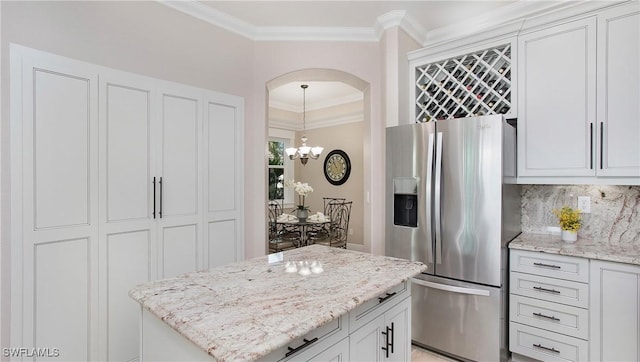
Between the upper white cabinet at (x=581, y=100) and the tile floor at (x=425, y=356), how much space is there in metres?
1.56

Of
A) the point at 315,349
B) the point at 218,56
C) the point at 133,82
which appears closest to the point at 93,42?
the point at 133,82

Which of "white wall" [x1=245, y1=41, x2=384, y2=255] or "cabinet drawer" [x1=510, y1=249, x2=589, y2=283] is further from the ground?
"white wall" [x1=245, y1=41, x2=384, y2=255]

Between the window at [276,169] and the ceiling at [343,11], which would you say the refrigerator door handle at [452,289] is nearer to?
the ceiling at [343,11]

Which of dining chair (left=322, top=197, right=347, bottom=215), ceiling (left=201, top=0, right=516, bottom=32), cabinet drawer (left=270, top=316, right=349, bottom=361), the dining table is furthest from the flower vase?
cabinet drawer (left=270, top=316, right=349, bottom=361)

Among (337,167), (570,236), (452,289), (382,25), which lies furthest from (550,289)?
(337,167)

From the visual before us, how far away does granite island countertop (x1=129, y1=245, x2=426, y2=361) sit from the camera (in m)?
0.94

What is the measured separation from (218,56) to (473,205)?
8.27 feet

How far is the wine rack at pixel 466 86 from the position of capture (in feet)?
8.77

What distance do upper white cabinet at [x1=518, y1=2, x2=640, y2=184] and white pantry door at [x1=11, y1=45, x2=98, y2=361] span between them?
3.23m

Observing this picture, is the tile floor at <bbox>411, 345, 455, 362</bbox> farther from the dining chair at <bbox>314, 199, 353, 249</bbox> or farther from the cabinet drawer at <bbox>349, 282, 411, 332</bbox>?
the dining chair at <bbox>314, 199, 353, 249</bbox>

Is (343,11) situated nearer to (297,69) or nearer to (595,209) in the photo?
(297,69)

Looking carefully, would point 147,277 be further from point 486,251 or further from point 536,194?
point 536,194

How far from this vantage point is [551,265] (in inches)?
87.7

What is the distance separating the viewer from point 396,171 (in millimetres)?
2729
